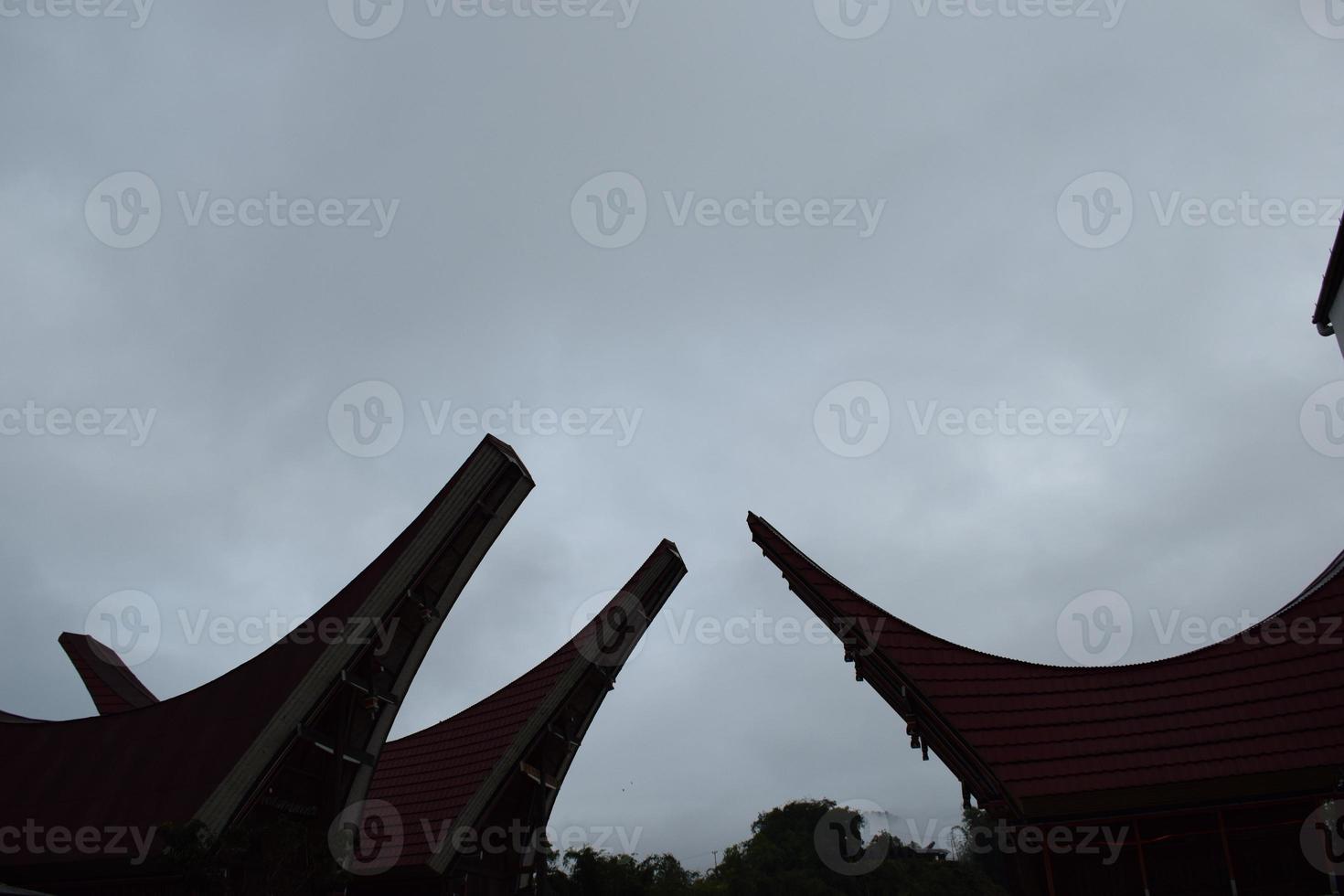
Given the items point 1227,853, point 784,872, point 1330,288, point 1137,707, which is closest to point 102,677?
point 1137,707

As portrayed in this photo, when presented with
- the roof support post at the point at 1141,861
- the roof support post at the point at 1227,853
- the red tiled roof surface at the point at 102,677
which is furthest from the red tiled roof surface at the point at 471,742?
the roof support post at the point at 1227,853

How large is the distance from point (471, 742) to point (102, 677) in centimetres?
1034

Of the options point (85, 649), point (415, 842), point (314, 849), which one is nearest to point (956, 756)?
point (314, 849)

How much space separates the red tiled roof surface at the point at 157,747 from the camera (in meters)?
19.2

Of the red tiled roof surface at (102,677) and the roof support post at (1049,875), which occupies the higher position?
the red tiled roof surface at (102,677)

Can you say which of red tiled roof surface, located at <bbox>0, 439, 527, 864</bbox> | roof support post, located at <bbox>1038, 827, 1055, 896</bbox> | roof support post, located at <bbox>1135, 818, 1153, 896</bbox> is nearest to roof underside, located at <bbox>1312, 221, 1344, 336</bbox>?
roof support post, located at <bbox>1135, 818, 1153, 896</bbox>

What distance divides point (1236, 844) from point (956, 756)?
4355mm

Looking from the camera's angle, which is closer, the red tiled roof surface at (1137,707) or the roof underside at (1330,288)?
the red tiled roof surface at (1137,707)

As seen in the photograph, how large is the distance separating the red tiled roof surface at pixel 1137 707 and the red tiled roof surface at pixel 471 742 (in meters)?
11.8

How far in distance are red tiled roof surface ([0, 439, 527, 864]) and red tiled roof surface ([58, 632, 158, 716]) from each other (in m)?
6.04

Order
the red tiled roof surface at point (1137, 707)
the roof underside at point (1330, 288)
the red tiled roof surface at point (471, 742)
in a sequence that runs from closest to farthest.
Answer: the red tiled roof surface at point (1137, 707) → the roof underside at point (1330, 288) → the red tiled roof surface at point (471, 742)

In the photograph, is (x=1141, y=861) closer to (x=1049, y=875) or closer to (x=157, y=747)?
(x=1049, y=875)

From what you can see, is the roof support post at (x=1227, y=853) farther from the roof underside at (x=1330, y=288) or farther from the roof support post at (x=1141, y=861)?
the roof underside at (x=1330, y=288)

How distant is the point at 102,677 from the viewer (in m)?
28.5
